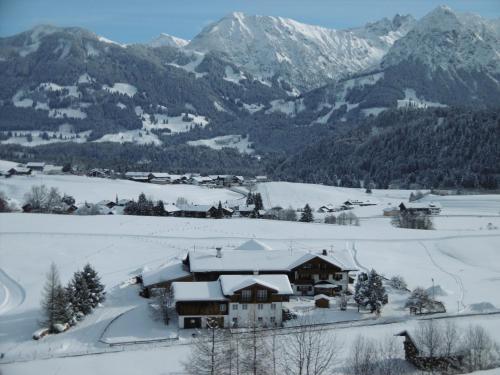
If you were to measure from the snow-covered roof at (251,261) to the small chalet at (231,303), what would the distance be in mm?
3836

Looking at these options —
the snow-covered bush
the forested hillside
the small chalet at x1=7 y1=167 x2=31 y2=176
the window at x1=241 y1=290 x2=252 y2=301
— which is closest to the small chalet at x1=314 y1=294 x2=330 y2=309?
the window at x1=241 y1=290 x2=252 y2=301

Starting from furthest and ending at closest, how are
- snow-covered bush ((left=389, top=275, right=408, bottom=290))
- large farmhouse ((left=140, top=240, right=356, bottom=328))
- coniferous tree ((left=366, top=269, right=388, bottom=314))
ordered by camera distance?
snow-covered bush ((left=389, top=275, right=408, bottom=290))
coniferous tree ((left=366, top=269, right=388, bottom=314))
large farmhouse ((left=140, top=240, right=356, bottom=328))

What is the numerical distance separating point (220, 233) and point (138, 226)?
818 centimetres

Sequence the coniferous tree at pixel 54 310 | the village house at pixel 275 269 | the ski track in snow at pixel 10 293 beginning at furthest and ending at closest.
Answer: the village house at pixel 275 269 < the ski track in snow at pixel 10 293 < the coniferous tree at pixel 54 310

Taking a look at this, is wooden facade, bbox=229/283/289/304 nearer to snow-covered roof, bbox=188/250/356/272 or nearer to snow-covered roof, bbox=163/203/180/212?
snow-covered roof, bbox=188/250/356/272

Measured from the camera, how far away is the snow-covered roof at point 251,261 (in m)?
34.8

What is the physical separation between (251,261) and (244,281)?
17.7ft

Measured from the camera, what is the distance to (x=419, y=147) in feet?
467

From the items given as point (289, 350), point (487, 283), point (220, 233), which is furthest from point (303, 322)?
point (220, 233)

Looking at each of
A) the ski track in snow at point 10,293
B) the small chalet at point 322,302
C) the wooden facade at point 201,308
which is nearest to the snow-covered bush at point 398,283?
the small chalet at point 322,302

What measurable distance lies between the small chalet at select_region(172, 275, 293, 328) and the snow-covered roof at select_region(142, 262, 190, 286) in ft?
12.2

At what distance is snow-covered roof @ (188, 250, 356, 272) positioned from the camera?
34781 millimetres

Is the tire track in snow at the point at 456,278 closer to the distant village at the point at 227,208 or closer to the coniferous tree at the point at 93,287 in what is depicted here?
the coniferous tree at the point at 93,287

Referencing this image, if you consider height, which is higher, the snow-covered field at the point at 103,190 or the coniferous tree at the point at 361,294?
the snow-covered field at the point at 103,190
